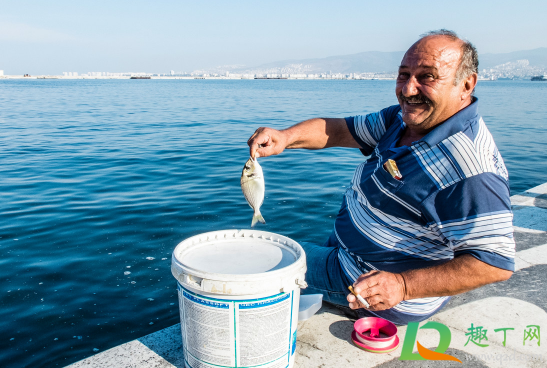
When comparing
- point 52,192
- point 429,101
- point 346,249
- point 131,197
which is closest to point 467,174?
point 429,101

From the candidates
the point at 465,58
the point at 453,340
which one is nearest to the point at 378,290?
the point at 453,340

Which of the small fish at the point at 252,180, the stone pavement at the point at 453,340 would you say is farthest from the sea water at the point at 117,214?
the small fish at the point at 252,180

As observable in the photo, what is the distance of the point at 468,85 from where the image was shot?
Result: 8.61 ft

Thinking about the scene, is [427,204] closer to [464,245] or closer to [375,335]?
[464,245]

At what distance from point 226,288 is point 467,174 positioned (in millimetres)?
1405

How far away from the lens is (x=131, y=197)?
8695mm

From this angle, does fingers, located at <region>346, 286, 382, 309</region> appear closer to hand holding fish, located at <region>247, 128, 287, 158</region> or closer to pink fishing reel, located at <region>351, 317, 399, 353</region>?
pink fishing reel, located at <region>351, 317, 399, 353</region>

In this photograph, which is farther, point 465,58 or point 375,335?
point 375,335

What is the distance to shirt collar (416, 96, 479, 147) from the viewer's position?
96.0 inches

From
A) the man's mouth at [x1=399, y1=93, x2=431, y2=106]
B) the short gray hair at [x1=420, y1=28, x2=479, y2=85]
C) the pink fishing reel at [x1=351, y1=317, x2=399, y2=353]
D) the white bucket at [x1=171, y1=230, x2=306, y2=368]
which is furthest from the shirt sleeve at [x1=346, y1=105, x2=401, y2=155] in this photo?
the pink fishing reel at [x1=351, y1=317, x2=399, y2=353]

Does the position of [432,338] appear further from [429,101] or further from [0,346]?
[0,346]

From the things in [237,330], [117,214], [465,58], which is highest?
[465,58]

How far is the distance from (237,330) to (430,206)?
1.28m

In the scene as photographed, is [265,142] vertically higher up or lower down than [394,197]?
higher up
